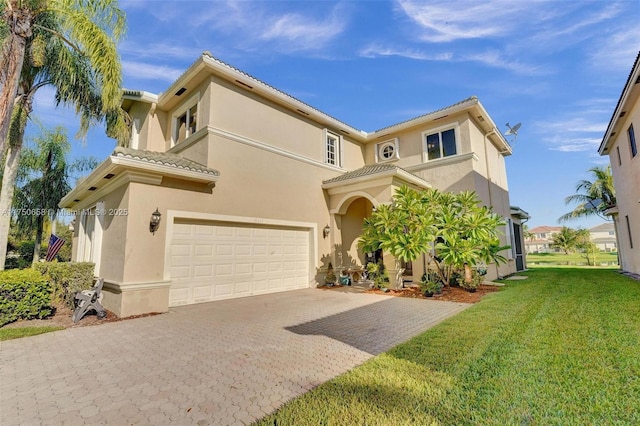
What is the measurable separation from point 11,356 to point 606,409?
809 cm

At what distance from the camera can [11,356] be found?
15.6ft

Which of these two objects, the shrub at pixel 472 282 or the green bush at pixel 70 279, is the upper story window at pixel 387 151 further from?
the green bush at pixel 70 279

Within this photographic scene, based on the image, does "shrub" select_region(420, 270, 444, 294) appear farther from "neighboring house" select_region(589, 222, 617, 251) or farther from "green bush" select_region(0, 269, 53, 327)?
"neighboring house" select_region(589, 222, 617, 251)

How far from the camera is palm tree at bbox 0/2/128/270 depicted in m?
9.43

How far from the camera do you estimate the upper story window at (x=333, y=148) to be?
14.5 metres

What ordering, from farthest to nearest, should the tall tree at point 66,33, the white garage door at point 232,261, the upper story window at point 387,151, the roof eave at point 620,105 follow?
the upper story window at point 387,151
the white garage door at point 232,261
the roof eave at point 620,105
the tall tree at point 66,33

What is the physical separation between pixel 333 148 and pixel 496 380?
1274 centimetres

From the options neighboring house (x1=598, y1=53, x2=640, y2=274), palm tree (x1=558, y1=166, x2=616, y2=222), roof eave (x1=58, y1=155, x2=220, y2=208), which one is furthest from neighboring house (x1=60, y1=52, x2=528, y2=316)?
palm tree (x1=558, y1=166, x2=616, y2=222)

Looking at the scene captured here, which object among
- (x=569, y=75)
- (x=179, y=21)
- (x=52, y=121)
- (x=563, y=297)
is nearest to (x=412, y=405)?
(x=563, y=297)

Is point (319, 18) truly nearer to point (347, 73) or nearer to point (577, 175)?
point (347, 73)

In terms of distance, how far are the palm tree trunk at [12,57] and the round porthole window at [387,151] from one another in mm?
14307

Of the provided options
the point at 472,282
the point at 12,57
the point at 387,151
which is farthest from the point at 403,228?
the point at 12,57

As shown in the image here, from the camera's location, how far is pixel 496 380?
3438 millimetres

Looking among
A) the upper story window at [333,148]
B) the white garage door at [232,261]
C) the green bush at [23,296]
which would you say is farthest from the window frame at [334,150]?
the green bush at [23,296]
